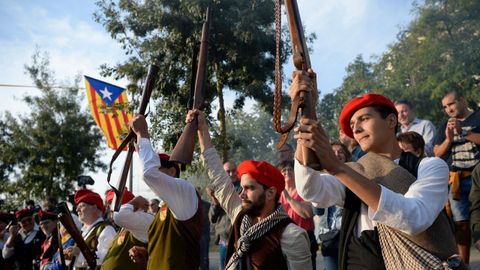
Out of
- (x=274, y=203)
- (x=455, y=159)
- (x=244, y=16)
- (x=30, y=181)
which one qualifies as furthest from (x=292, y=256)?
(x=30, y=181)

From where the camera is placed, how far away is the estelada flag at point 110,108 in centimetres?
1412

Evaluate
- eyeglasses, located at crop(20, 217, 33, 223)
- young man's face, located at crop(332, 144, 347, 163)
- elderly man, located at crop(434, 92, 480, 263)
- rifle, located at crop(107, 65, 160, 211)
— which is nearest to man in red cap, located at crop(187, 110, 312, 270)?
rifle, located at crop(107, 65, 160, 211)

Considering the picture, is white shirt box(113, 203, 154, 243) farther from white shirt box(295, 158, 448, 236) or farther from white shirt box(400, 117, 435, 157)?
white shirt box(400, 117, 435, 157)

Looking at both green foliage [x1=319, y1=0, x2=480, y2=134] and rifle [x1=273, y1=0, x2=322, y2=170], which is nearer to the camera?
rifle [x1=273, y1=0, x2=322, y2=170]

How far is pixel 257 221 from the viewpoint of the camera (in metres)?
4.13

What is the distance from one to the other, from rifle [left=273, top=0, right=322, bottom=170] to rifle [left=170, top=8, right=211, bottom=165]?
5.31 ft

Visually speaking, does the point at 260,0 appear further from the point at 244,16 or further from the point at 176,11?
the point at 176,11

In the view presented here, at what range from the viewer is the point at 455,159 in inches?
230

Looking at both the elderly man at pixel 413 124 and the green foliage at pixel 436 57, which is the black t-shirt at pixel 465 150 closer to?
the elderly man at pixel 413 124

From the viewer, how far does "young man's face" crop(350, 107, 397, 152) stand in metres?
2.79

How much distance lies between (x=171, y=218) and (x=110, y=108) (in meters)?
10.5

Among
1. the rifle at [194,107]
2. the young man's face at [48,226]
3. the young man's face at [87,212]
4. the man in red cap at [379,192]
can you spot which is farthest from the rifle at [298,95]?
the young man's face at [48,226]

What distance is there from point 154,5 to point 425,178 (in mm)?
11231

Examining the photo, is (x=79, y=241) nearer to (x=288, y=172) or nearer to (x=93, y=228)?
(x=93, y=228)
